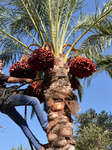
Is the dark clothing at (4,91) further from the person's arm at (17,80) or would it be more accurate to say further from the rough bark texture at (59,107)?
the rough bark texture at (59,107)

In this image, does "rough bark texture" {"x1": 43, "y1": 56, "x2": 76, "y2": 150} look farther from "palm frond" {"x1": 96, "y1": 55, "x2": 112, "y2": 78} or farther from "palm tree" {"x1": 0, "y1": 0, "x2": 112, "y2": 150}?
"palm frond" {"x1": 96, "y1": 55, "x2": 112, "y2": 78}

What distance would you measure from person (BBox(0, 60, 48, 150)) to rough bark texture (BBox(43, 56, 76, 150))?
0.17 meters

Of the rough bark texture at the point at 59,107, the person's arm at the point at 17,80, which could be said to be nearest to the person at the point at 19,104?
the person's arm at the point at 17,80

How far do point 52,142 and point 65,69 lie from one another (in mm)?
1334

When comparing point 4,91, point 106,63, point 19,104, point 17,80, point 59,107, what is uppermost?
point 106,63

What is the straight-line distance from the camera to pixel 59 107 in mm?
3545

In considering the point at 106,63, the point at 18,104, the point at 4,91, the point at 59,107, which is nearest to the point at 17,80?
the point at 4,91

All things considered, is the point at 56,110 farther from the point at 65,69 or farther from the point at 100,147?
the point at 100,147

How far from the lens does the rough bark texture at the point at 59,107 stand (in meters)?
3.29

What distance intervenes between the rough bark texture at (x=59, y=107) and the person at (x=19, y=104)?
0.55ft

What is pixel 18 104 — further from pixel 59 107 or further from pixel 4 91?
pixel 59 107

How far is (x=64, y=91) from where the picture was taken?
12.2ft

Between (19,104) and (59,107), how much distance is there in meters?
0.62

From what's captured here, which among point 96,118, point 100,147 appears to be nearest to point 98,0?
point 100,147
